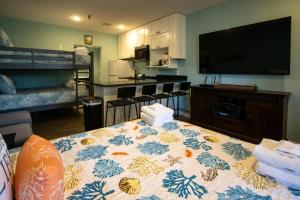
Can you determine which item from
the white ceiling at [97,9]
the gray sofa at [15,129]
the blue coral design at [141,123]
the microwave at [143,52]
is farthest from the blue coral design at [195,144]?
the microwave at [143,52]

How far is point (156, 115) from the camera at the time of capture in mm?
1819

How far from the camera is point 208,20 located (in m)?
3.84

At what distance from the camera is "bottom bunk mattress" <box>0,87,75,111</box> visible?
3.57 metres

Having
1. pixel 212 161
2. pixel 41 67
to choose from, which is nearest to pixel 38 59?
pixel 41 67

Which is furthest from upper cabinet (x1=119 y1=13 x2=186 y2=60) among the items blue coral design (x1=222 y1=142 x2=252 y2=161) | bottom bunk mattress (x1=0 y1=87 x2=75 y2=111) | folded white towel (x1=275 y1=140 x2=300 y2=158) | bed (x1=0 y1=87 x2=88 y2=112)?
folded white towel (x1=275 y1=140 x2=300 y2=158)

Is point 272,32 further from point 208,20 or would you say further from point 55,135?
point 55,135

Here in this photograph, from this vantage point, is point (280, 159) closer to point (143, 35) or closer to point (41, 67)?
point (41, 67)

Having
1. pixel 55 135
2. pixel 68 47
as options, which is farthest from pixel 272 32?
pixel 68 47

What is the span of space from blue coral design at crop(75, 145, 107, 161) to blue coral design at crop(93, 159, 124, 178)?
3.7 inches

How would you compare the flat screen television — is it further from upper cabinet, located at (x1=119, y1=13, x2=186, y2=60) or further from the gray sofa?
the gray sofa

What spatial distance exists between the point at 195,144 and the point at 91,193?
0.82 meters

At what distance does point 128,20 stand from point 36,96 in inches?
113

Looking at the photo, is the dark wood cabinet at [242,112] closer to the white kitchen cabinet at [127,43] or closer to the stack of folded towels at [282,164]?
the stack of folded towels at [282,164]

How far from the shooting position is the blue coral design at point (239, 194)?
0.81 m
